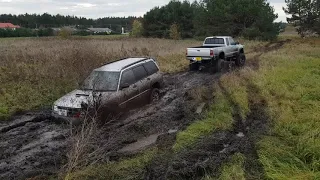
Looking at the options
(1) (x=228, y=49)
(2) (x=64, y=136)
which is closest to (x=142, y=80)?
(2) (x=64, y=136)

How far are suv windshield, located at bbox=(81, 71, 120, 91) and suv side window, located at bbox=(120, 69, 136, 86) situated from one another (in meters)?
0.16

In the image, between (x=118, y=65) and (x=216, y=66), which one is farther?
(x=216, y=66)

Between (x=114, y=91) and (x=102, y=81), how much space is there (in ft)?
2.34

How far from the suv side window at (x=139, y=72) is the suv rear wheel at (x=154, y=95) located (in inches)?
26.0

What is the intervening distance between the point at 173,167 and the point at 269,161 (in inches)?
65.1

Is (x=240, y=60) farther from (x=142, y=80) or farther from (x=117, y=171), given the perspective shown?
(x=117, y=171)

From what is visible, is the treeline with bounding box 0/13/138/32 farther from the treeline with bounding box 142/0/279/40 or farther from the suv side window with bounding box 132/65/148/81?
the suv side window with bounding box 132/65/148/81

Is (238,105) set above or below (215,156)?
above

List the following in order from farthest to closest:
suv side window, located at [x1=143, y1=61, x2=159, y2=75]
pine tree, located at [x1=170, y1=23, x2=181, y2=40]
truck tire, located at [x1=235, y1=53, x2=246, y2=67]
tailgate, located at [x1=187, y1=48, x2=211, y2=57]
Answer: pine tree, located at [x1=170, y1=23, x2=181, y2=40] < truck tire, located at [x1=235, y1=53, x2=246, y2=67] < tailgate, located at [x1=187, y1=48, x2=211, y2=57] < suv side window, located at [x1=143, y1=61, x2=159, y2=75]

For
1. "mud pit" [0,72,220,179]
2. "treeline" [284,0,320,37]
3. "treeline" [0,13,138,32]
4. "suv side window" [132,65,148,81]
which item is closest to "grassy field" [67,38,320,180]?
"mud pit" [0,72,220,179]

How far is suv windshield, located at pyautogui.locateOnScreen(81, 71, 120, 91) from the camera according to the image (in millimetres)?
9344

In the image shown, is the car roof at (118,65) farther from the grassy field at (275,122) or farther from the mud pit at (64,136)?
the grassy field at (275,122)

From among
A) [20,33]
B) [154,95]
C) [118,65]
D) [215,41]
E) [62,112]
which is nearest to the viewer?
[62,112]

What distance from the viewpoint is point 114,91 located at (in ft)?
29.9
